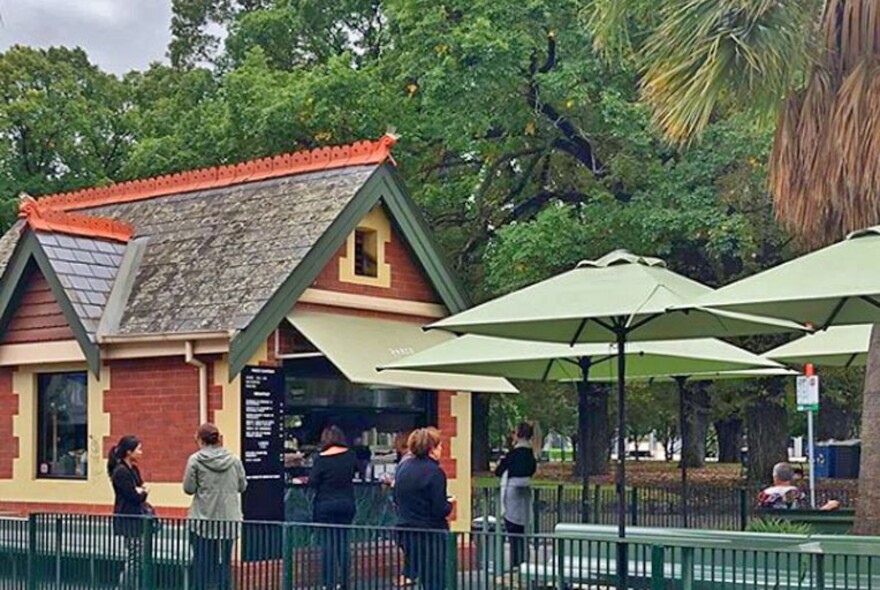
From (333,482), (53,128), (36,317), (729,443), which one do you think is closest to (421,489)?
(333,482)

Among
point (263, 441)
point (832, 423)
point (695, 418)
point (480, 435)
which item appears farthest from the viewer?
point (832, 423)

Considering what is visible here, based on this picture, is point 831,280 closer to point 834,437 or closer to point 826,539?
point 826,539

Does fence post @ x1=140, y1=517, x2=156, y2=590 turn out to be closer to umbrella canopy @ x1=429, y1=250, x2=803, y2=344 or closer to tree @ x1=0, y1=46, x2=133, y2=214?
umbrella canopy @ x1=429, y1=250, x2=803, y2=344

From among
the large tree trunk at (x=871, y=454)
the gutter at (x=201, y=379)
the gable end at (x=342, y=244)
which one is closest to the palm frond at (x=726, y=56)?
the large tree trunk at (x=871, y=454)

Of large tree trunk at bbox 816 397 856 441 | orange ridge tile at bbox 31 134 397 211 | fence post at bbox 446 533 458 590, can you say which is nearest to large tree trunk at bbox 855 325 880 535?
fence post at bbox 446 533 458 590

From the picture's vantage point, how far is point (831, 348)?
13.8 meters

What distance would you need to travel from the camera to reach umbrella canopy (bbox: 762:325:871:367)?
44.6ft

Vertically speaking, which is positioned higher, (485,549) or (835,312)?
(835,312)

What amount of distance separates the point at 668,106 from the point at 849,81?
5.58 feet

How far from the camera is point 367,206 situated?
14.7 m

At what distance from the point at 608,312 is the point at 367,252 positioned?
6.77 meters

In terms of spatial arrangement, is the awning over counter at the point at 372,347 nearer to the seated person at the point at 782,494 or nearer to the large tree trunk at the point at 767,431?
the seated person at the point at 782,494

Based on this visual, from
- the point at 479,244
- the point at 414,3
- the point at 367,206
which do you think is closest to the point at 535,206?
the point at 479,244

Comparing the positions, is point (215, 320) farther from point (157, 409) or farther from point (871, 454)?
point (871, 454)
